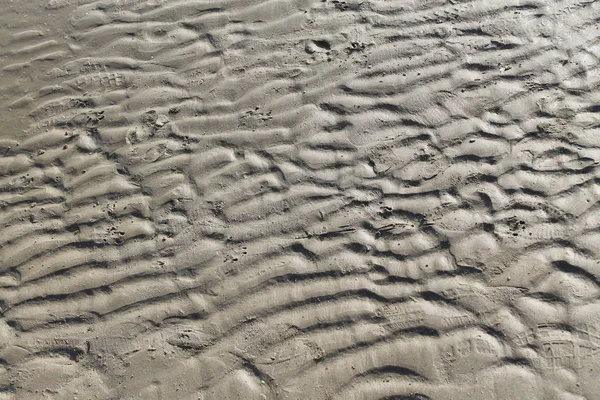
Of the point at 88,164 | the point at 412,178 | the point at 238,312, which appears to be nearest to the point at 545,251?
the point at 412,178

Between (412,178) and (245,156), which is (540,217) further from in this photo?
(245,156)

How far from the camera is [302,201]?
4.40m

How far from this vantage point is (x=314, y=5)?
5.50m

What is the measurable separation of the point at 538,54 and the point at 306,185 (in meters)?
2.38

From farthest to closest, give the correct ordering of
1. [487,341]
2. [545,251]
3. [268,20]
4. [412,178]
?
1. [268,20]
2. [412,178]
3. [545,251]
4. [487,341]

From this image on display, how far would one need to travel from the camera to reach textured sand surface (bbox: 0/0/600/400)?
3822 mm

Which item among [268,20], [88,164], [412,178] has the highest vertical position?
[268,20]

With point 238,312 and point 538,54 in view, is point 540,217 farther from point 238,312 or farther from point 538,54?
point 238,312

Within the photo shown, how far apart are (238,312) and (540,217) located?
7.55ft

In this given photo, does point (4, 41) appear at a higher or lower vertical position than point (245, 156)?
higher

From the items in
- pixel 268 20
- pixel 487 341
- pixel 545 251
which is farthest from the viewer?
pixel 268 20

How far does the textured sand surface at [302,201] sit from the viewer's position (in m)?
3.82

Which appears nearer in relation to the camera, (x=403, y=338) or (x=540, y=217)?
(x=403, y=338)

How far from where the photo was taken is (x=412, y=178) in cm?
445
